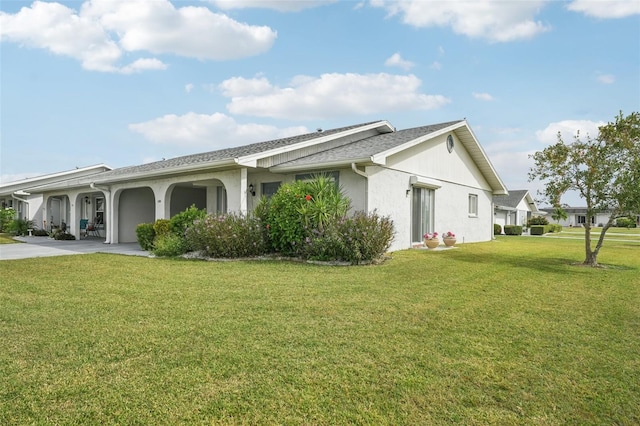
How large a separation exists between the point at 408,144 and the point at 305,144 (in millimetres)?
3781

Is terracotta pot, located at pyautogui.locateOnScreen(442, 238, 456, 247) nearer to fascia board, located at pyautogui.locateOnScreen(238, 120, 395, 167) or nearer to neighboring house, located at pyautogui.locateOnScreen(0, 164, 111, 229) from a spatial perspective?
fascia board, located at pyautogui.locateOnScreen(238, 120, 395, 167)

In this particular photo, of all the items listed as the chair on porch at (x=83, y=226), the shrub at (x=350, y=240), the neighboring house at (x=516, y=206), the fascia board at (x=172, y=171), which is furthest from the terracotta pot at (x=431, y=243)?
the neighboring house at (x=516, y=206)

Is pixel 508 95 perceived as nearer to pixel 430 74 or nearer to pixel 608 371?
pixel 430 74

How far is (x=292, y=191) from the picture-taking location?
11.1 m

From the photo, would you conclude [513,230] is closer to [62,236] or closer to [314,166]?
[314,166]

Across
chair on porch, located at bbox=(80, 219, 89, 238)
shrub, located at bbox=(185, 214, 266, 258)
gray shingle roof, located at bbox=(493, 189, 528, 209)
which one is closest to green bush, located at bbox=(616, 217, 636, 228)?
shrub, located at bbox=(185, 214, 266, 258)

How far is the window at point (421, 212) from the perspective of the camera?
15156mm

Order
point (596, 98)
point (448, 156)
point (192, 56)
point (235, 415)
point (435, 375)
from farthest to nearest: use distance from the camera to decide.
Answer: point (448, 156) → point (192, 56) → point (596, 98) → point (435, 375) → point (235, 415)

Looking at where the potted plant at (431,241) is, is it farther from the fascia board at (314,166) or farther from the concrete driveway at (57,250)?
the concrete driveway at (57,250)

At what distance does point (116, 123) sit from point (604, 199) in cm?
1897

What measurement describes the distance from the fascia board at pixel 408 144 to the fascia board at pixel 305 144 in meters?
3.22

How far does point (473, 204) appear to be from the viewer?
20234mm

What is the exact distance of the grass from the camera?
9.18 ft

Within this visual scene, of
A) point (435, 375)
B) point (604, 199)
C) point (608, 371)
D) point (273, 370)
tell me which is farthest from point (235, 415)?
point (604, 199)
